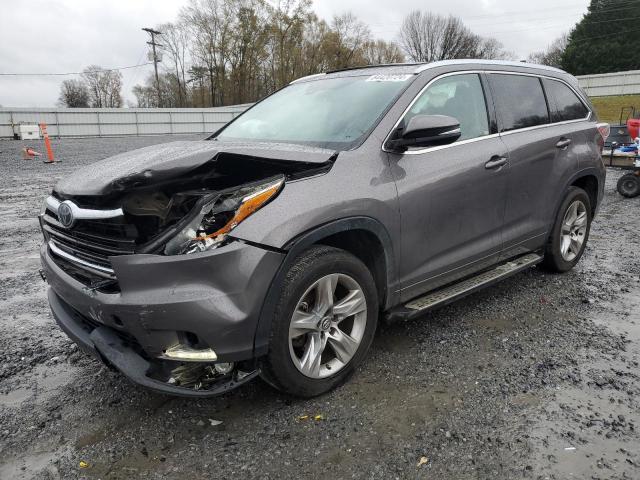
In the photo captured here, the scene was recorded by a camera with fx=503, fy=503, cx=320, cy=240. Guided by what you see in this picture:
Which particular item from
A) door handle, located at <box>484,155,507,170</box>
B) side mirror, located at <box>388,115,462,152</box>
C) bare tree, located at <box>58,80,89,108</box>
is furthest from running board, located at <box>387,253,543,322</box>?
bare tree, located at <box>58,80,89,108</box>

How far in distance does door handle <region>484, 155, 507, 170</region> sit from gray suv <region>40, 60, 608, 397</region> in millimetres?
15

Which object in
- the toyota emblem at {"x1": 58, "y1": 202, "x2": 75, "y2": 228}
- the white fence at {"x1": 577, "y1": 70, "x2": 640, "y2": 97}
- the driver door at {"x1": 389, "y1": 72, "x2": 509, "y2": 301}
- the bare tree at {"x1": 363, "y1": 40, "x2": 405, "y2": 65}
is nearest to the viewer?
the toyota emblem at {"x1": 58, "y1": 202, "x2": 75, "y2": 228}

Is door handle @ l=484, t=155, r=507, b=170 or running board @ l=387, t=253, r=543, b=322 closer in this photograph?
running board @ l=387, t=253, r=543, b=322

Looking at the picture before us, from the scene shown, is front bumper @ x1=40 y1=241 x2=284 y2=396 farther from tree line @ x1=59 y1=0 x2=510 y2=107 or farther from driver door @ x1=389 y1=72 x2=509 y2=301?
tree line @ x1=59 y1=0 x2=510 y2=107

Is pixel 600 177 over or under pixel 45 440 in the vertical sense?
over

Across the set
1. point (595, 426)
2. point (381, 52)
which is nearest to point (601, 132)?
point (595, 426)

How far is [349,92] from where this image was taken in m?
3.62

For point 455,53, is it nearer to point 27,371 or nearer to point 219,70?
point 219,70

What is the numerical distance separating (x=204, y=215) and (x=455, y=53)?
72057 mm

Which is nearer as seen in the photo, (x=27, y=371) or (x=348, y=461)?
(x=348, y=461)

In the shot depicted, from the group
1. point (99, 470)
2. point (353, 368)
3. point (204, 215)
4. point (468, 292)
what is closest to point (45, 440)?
point (99, 470)

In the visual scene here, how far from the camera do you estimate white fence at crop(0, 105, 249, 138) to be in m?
34.7

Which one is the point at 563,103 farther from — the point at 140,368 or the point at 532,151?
the point at 140,368

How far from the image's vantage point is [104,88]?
72.8m
